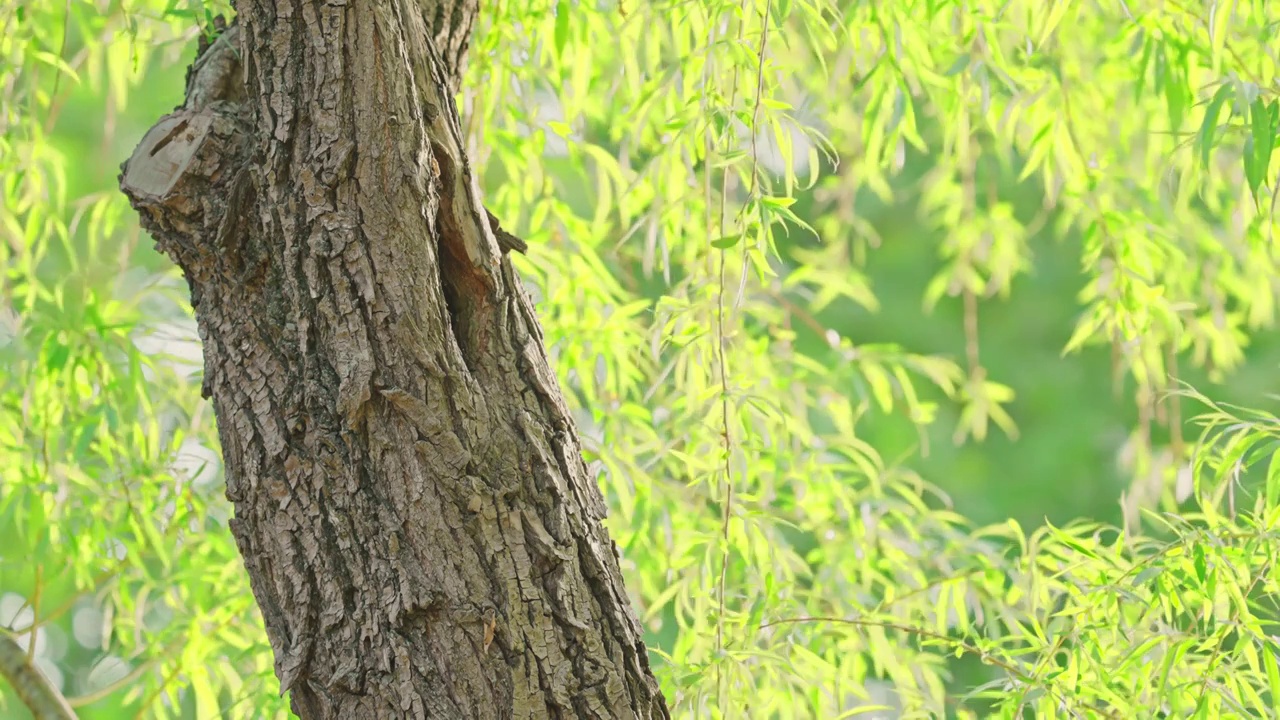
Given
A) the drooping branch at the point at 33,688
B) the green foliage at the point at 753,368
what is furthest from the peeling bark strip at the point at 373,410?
the drooping branch at the point at 33,688

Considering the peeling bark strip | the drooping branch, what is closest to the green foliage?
the drooping branch

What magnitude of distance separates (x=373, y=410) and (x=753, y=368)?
671mm

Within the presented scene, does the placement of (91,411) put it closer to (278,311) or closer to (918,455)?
(278,311)

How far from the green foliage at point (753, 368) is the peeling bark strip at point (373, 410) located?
0.20 metres

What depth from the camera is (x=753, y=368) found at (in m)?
1.34

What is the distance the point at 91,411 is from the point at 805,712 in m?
0.82

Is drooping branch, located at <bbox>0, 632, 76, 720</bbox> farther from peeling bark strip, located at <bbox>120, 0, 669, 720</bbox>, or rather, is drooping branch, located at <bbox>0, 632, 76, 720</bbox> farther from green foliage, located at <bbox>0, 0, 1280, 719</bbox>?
peeling bark strip, located at <bbox>120, 0, 669, 720</bbox>

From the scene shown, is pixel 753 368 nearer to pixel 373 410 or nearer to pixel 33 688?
pixel 373 410

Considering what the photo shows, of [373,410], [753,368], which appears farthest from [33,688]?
[753,368]

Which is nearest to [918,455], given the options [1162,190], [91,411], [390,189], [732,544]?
[1162,190]

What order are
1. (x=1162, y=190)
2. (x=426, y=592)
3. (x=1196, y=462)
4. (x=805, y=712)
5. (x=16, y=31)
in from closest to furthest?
(x=426, y=592) < (x=1196, y=462) < (x=805, y=712) < (x=16, y=31) < (x=1162, y=190)

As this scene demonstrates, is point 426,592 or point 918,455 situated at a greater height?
point 426,592

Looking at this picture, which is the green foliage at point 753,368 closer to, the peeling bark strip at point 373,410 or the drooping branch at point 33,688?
the drooping branch at point 33,688

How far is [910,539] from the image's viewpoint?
1427 millimetres
